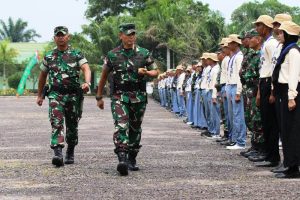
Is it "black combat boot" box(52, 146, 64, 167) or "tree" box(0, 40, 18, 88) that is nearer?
"black combat boot" box(52, 146, 64, 167)

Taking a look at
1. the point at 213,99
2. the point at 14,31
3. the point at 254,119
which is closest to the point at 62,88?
the point at 254,119

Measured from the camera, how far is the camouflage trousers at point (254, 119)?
32.5 feet

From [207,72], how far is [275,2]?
53737 mm

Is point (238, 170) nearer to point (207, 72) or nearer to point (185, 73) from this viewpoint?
point (207, 72)

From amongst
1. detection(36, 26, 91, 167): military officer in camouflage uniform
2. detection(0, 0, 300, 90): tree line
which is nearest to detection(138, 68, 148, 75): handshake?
detection(36, 26, 91, 167): military officer in camouflage uniform

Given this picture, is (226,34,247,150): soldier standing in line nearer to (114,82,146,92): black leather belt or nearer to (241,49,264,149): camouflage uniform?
(241,49,264,149): camouflage uniform

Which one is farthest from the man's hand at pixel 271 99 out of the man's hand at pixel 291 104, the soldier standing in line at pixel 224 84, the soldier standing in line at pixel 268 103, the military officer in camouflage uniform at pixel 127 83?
the soldier standing in line at pixel 224 84

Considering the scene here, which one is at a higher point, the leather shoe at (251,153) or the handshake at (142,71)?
the handshake at (142,71)

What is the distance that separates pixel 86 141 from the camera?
13523mm

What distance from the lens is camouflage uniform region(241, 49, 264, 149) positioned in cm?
995

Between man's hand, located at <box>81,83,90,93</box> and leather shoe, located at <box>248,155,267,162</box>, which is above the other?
man's hand, located at <box>81,83,90,93</box>

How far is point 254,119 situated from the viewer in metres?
9.95

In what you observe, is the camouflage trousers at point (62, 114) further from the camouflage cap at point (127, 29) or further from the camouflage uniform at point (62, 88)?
the camouflage cap at point (127, 29)

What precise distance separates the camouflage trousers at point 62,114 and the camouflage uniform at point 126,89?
3.04 ft
